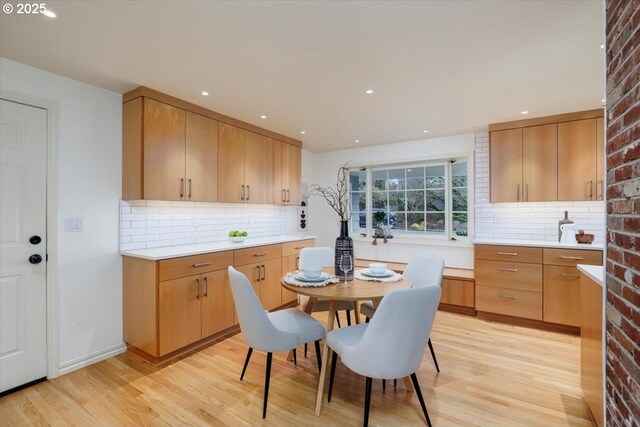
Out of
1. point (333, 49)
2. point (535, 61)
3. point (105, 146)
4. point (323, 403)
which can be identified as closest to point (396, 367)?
point (323, 403)

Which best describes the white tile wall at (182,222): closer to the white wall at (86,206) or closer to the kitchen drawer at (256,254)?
the white wall at (86,206)

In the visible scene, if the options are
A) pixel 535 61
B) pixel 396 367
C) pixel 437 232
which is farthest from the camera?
pixel 437 232

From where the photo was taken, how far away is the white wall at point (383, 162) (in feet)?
13.8

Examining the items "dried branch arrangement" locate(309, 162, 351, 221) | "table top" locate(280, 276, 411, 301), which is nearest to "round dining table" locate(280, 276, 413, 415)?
"table top" locate(280, 276, 411, 301)

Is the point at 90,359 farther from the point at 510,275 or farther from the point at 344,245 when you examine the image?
the point at 510,275

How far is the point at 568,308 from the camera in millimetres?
3154

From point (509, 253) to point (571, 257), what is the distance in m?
0.55

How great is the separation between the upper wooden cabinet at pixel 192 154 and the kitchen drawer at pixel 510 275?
109 inches

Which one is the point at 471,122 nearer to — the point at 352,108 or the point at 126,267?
the point at 352,108

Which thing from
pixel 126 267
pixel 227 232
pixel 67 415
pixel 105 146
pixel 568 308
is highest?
pixel 105 146

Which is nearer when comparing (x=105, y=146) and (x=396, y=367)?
(x=396, y=367)

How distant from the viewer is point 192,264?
2.76m

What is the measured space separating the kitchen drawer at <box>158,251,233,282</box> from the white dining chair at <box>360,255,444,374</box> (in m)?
1.45

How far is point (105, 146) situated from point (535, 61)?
3553 mm
